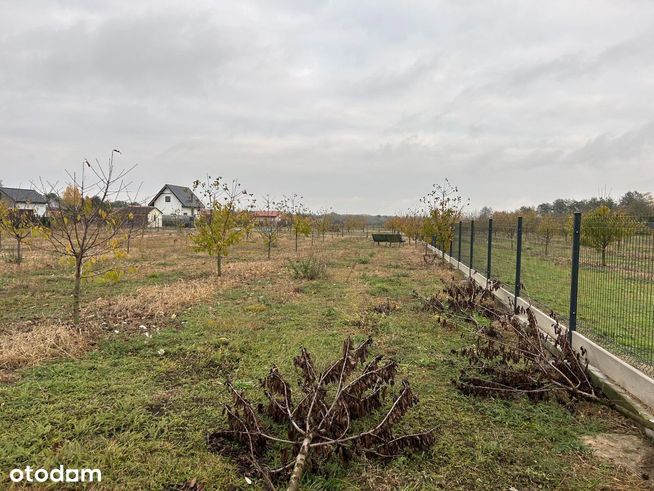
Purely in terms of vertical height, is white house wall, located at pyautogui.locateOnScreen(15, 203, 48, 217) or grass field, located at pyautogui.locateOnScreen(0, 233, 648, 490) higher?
white house wall, located at pyautogui.locateOnScreen(15, 203, 48, 217)

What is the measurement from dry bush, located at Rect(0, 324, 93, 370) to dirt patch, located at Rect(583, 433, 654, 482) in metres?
5.41

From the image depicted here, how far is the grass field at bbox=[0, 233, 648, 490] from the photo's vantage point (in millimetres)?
2631

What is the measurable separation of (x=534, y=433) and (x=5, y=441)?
4.07 metres

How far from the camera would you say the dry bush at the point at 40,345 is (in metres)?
4.41

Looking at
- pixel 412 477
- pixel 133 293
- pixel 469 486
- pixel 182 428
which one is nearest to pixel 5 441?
pixel 182 428

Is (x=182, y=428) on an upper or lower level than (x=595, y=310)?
lower

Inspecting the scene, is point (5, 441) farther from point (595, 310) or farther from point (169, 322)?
point (595, 310)

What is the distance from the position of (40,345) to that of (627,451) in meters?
6.04

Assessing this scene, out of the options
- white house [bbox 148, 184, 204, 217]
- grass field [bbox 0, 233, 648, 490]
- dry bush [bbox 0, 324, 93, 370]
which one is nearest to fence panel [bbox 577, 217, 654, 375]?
grass field [bbox 0, 233, 648, 490]

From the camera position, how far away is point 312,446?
257 cm

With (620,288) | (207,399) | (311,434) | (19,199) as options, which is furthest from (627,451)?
(19,199)

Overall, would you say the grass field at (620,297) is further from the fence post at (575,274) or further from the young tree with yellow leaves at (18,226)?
the young tree with yellow leaves at (18,226)

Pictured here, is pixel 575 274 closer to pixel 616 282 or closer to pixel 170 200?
pixel 616 282

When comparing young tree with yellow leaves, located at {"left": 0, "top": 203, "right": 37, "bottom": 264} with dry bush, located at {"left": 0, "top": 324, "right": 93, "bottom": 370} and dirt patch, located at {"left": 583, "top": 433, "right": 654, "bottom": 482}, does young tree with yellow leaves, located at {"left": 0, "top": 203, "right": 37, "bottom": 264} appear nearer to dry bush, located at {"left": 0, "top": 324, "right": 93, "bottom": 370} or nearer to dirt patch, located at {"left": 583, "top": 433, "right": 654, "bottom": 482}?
dry bush, located at {"left": 0, "top": 324, "right": 93, "bottom": 370}
